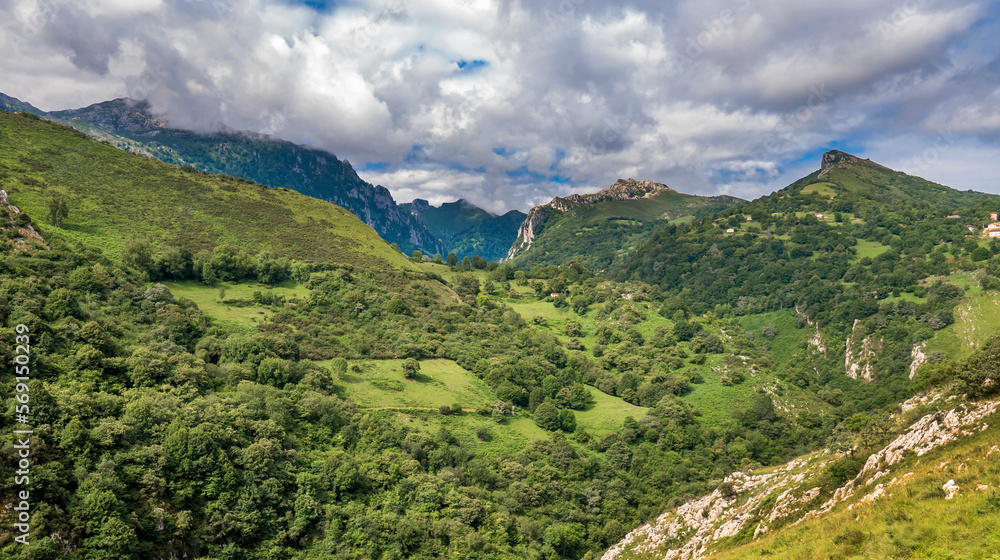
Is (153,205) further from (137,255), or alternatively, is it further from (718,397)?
(718,397)

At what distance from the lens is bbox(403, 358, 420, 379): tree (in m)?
68.1

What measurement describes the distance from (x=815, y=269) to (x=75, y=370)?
6976 inches

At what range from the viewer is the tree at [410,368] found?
224ft

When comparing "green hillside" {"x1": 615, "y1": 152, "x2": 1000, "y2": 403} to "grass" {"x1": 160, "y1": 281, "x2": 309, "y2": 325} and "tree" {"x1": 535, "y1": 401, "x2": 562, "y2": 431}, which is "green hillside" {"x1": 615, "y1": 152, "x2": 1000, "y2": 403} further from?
"grass" {"x1": 160, "y1": 281, "x2": 309, "y2": 325}

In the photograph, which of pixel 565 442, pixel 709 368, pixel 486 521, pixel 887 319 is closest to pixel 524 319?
pixel 709 368

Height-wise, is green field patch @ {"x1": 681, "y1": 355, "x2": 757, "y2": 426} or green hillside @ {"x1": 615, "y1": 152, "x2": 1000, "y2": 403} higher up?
green hillside @ {"x1": 615, "y1": 152, "x2": 1000, "y2": 403}

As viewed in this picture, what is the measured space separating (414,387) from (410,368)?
3313mm

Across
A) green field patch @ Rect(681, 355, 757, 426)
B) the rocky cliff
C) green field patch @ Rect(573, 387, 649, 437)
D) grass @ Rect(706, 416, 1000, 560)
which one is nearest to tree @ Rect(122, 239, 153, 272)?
green field patch @ Rect(573, 387, 649, 437)

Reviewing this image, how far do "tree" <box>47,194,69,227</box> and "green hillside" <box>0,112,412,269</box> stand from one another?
2.00 feet

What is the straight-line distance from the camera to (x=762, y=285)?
496ft

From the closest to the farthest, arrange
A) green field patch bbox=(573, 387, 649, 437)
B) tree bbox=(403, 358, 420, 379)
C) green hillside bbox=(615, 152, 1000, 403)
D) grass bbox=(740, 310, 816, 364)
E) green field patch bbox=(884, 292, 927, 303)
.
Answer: tree bbox=(403, 358, 420, 379) → green field patch bbox=(573, 387, 649, 437) → green hillside bbox=(615, 152, 1000, 403) → green field patch bbox=(884, 292, 927, 303) → grass bbox=(740, 310, 816, 364)

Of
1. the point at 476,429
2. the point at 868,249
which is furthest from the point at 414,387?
the point at 868,249

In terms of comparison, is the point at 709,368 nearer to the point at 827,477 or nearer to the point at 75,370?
the point at 827,477

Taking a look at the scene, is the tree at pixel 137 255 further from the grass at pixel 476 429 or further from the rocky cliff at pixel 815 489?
the rocky cliff at pixel 815 489
